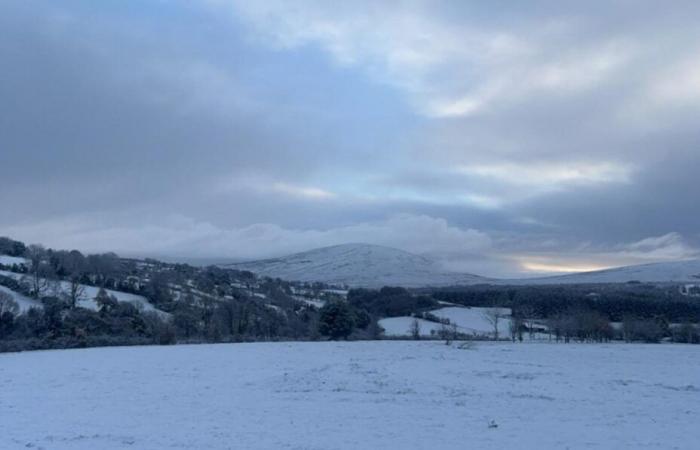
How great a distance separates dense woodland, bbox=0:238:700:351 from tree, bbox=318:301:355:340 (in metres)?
0.12

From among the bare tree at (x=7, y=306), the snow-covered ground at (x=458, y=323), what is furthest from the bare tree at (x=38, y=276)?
the snow-covered ground at (x=458, y=323)

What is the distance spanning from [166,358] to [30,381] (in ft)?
54.2

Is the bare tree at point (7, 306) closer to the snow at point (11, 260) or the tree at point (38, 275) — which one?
the tree at point (38, 275)

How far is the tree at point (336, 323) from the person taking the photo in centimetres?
8775

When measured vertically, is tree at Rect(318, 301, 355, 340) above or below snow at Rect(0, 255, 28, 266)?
below

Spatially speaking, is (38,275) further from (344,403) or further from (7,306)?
(344,403)

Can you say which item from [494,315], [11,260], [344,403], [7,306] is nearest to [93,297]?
[7,306]

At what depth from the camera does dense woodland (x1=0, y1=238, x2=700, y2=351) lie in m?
83.1

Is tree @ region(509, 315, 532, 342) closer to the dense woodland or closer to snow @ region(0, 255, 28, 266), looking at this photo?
the dense woodland

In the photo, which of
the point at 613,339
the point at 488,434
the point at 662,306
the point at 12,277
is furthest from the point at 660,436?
the point at 12,277

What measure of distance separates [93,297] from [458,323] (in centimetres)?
6051

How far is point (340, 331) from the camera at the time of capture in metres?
87.9

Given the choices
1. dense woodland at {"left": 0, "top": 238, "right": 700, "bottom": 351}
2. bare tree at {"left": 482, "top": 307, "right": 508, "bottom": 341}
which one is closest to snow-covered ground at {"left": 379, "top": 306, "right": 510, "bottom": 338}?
bare tree at {"left": 482, "top": 307, "right": 508, "bottom": 341}

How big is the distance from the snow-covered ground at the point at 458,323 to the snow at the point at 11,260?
73710mm
